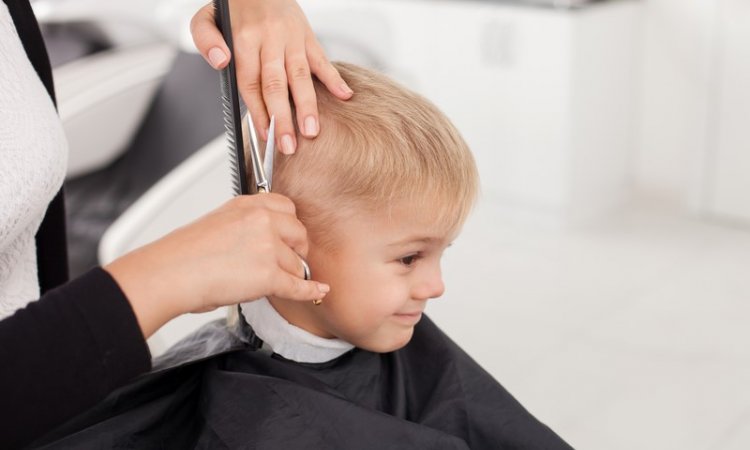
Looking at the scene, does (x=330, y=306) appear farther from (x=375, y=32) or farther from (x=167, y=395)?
(x=375, y=32)

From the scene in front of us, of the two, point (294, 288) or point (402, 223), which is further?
point (402, 223)

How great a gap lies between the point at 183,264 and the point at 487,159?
2782mm

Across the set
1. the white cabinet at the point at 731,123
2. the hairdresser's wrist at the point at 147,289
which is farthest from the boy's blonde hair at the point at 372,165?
the white cabinet at the point at 731,123

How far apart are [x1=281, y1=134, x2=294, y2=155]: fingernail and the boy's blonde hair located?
4 centimetres

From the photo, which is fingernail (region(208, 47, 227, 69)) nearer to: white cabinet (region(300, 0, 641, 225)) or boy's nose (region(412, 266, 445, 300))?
boy's nose (region(412, 266, 445, 300))

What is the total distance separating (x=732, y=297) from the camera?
275 cm

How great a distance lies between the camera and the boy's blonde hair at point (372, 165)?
110 cm

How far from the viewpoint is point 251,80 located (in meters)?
1.07

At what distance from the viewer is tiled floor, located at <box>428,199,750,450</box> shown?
220 cm

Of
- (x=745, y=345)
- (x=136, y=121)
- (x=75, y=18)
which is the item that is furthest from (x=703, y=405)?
(x=75, y=18)

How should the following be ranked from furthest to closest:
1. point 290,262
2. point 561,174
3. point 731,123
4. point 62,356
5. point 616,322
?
point 561,174 → point 731,123 → point 616,322 → point 290,262 → point 62,356

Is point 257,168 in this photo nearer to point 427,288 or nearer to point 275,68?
point 275,68

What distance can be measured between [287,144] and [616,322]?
5.95 feet

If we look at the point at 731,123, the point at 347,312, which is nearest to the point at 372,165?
the point at 347,312
